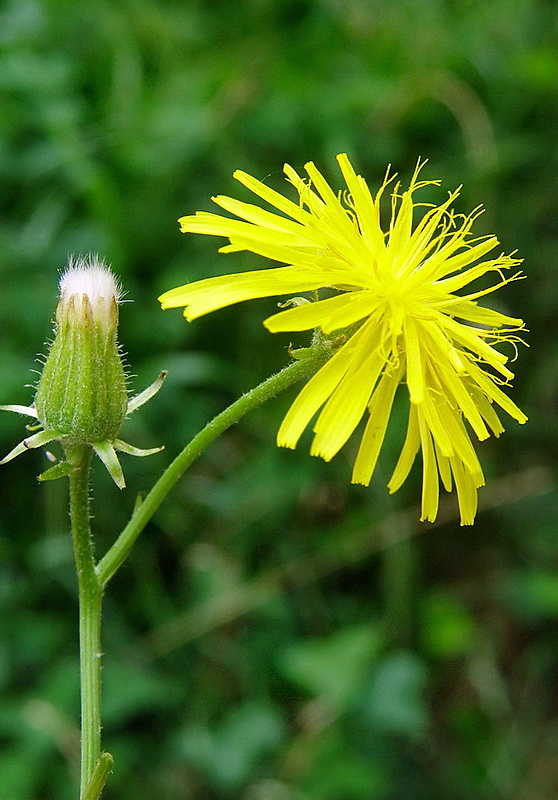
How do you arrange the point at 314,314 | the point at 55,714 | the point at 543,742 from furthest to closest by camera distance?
1. the point at 543,742
2. the point at 55,714
3. the point at 314,314

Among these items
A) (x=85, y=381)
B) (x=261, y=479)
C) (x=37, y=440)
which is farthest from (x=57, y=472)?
(x=261, y=479)

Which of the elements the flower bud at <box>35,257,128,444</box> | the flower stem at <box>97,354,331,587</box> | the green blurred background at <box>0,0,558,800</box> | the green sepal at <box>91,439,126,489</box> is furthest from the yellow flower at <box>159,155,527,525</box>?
the green blurred background at <box>0,0,558,800</box>

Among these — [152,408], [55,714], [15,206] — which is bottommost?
[55,714]

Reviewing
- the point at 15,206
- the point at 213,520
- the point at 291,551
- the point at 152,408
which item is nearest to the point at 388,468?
the point at 291,551

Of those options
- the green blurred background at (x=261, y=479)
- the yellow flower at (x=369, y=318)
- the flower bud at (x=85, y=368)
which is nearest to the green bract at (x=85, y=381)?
the flower bud at (x=85, y=368)

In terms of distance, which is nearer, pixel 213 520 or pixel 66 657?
pixel 66 657

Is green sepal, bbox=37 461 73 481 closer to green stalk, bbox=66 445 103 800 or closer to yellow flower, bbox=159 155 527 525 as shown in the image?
green stalk, bbox=66 445 103 800

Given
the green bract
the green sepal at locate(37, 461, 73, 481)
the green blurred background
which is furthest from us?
the green blurred background

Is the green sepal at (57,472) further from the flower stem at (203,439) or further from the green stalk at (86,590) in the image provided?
the flower stem at (203,439)

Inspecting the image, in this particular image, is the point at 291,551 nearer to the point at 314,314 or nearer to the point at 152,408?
the point at 152,408
